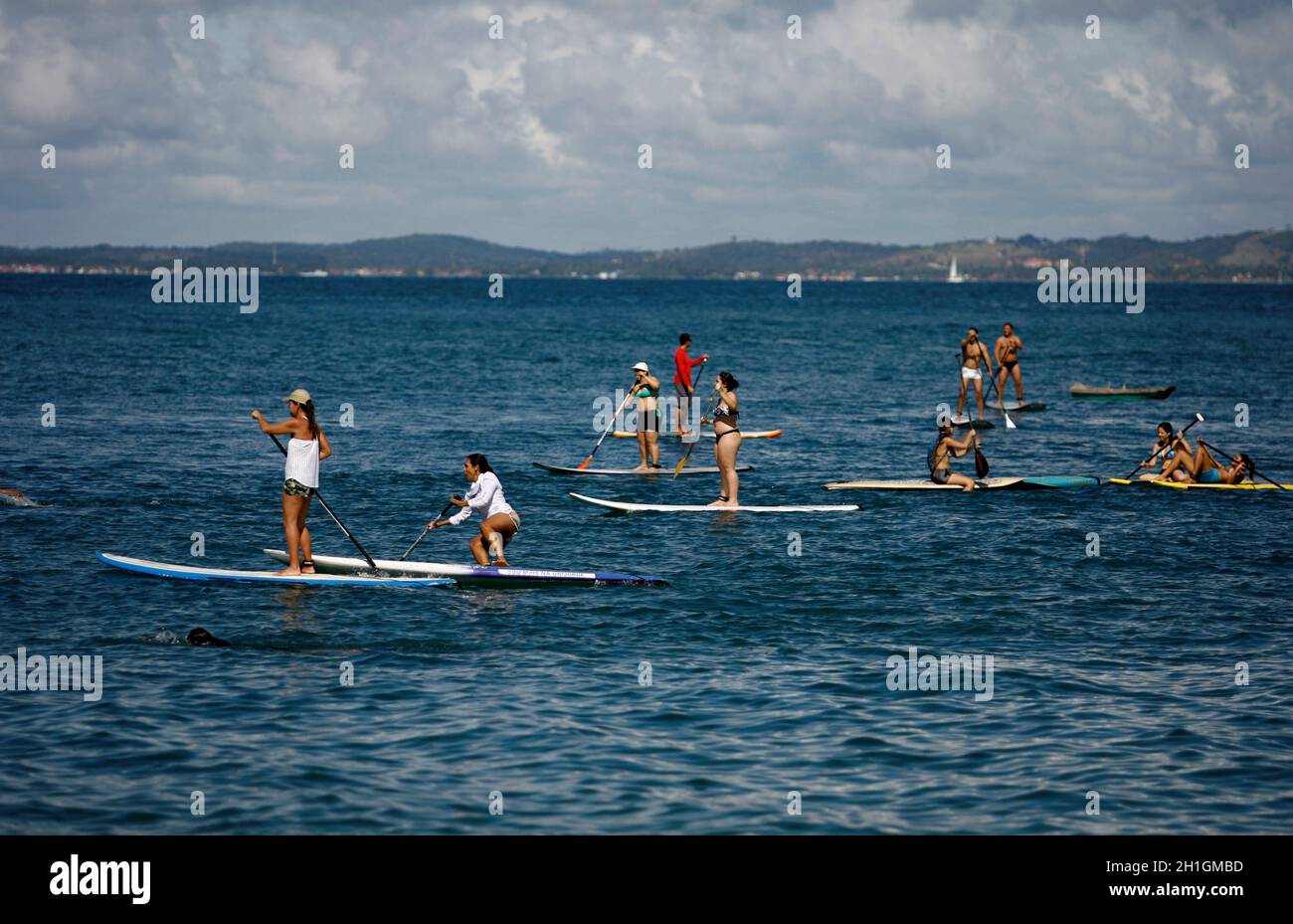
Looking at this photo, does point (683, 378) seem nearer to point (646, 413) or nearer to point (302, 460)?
point (646, 413)

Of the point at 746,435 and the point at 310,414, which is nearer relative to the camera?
the point at 310,414

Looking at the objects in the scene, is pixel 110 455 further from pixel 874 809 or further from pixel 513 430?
pixel 874 809

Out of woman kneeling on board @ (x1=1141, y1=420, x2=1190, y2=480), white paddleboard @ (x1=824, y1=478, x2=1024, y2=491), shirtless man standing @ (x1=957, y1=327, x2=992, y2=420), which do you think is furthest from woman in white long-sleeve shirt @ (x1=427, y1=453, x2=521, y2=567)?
shirtless man standing @ (x1=957, y1=327, x2=992, y2=420)

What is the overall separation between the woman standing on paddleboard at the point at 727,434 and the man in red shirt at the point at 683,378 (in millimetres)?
5128

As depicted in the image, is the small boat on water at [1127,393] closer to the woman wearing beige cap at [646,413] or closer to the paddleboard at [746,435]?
the paddleboard at [746,435]

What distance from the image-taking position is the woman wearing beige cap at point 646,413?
28.8 meters

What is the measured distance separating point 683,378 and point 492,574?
13956 mm

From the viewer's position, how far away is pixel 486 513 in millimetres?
19578

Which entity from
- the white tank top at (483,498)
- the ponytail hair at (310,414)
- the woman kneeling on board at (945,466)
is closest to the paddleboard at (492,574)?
the white tank top at (483,498)

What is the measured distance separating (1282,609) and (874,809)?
945 centimetres

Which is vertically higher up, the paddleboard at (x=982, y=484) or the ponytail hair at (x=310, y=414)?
the ponytail hair at (x=310, y=414)

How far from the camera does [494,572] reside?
19.2 meters

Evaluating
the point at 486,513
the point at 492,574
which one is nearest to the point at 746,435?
the point at 486,513
